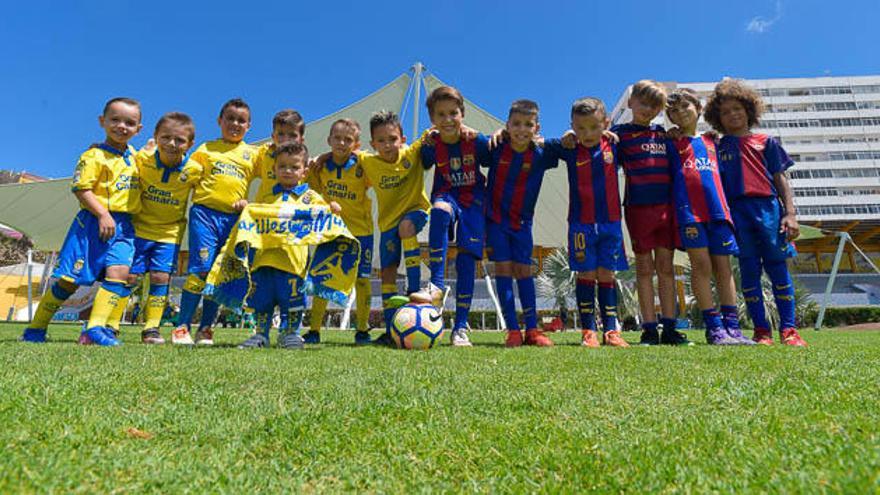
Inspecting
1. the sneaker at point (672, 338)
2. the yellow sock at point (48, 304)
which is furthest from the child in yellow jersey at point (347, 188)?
the sneaker at point (672, 338)

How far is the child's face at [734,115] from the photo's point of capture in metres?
3.98

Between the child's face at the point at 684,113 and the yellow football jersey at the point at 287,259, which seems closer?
the yellow football jersey at the point at 287,259

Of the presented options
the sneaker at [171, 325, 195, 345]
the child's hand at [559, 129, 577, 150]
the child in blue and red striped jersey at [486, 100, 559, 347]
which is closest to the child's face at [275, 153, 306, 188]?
the sneaker at [171, 325, 195, 345]

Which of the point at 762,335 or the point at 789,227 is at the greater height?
the point at 789,227

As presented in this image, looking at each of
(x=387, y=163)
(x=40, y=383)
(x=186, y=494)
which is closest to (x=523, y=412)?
(x=186, y=494)

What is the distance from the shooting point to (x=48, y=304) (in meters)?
3.45

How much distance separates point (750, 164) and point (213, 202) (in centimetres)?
424

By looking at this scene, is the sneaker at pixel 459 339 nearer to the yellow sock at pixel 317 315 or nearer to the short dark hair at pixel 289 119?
the yellow sock at pixel 317 315

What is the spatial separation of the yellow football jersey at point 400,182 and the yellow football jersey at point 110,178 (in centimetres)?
174

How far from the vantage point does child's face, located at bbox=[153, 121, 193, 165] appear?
3715mm

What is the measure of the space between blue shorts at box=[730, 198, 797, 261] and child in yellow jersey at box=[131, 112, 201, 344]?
4.30 m

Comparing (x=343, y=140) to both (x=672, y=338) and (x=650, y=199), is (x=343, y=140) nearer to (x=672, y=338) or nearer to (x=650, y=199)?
(x=650, y=199)

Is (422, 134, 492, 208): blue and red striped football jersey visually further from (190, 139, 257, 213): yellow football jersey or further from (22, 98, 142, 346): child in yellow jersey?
(22, 98, 142, 346): child in yellow jersey


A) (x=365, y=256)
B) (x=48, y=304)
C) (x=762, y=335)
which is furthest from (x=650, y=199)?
Answer: (x=48, y=304)
